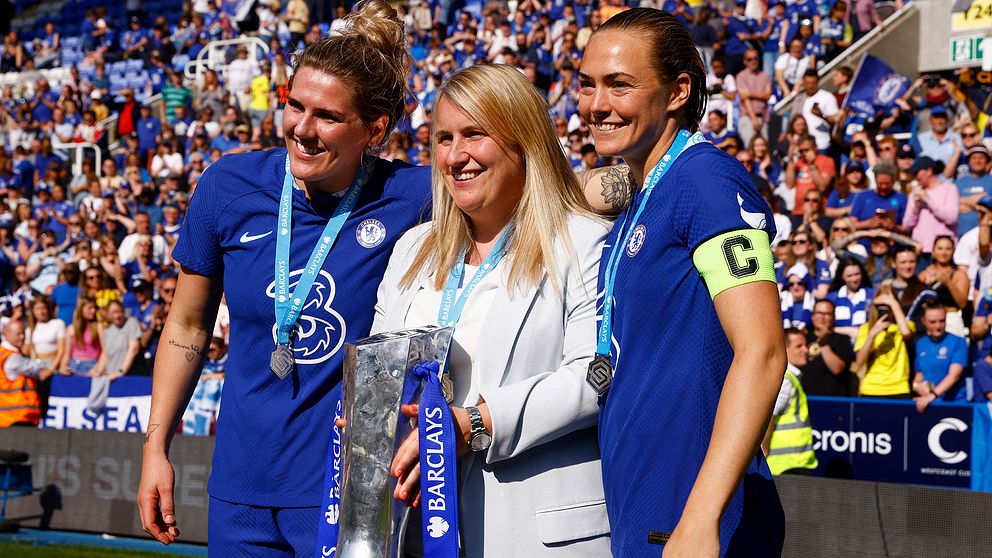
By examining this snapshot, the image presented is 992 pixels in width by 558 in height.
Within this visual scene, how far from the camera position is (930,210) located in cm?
1020

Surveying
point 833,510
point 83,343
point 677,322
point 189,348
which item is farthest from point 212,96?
point 677,322

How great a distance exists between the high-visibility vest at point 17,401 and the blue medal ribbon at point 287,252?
338 inches

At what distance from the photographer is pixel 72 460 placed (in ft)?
32.1

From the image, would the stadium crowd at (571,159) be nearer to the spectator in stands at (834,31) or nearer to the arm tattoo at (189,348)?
the spectator in stands at (834,31)

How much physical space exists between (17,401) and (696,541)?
10083 millimetres

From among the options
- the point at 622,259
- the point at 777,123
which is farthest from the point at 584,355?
the point at 777,123

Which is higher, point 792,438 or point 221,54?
point 221,54

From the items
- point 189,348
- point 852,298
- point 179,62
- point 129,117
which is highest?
point 179,62

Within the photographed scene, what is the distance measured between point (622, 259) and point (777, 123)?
10.9 meters

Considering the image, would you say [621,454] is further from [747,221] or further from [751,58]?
[751,58]

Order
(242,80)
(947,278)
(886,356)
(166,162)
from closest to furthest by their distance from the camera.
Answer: (886,356), (947,278), (166,162), (242,80)

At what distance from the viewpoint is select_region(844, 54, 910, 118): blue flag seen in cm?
1239

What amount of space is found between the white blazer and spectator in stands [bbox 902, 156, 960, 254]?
808 cm

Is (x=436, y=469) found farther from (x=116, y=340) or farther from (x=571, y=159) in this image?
(x=116, y=340)
